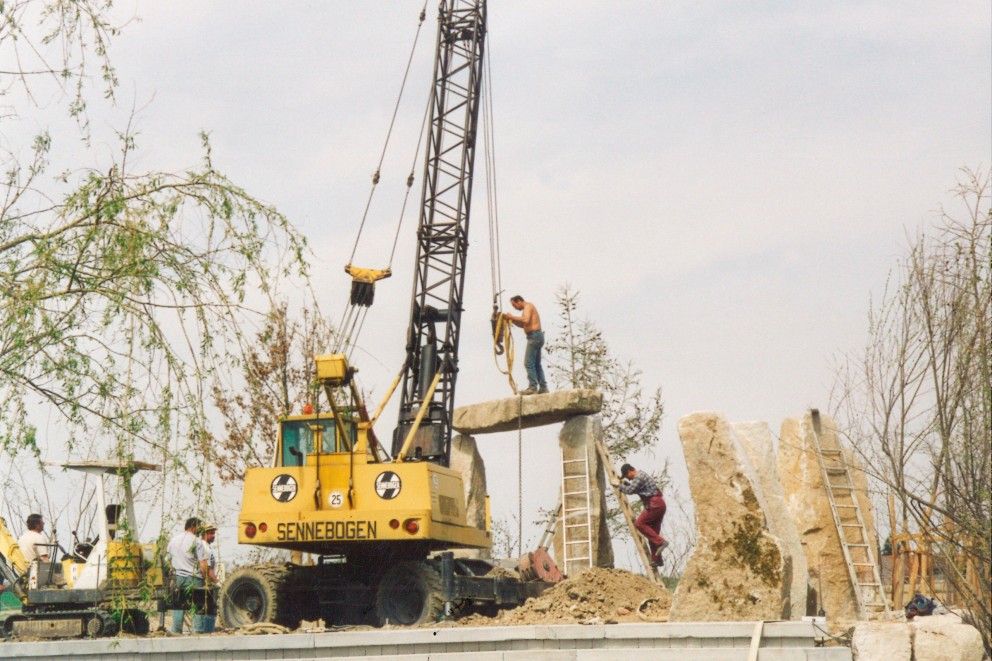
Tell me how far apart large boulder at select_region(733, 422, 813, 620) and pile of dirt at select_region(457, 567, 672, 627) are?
1319mm

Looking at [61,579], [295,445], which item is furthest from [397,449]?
[61,579]

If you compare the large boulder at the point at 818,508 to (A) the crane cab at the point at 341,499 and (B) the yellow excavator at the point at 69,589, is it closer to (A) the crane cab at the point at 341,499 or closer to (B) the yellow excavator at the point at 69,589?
(A) the crane cab at the point at 341,499

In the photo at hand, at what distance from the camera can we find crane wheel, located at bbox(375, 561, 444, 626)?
41.0ft

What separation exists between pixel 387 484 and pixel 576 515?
5453mm

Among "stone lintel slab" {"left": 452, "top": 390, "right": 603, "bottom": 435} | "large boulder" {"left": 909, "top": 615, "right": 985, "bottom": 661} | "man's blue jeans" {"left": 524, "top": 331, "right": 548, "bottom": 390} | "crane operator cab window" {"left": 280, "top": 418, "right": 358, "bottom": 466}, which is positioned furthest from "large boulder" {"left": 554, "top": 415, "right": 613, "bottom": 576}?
"large boulder" {"left": 909, "top": 615, "right": 985, "bottom": 661}

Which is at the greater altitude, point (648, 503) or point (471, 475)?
point (471, 475)

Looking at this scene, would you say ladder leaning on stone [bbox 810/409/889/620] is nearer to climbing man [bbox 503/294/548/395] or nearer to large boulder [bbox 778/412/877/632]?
large boulder [bbox 778/412/877/632]

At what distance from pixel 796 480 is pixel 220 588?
272 inches

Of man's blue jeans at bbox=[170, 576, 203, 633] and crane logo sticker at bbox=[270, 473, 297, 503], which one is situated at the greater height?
crane logo sticker at bbox=[270, 473, 297, 503]

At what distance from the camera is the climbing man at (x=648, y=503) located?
48.8ft

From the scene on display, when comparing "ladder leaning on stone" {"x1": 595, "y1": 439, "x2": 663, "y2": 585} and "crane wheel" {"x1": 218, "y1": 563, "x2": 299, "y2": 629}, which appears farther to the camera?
"ladder leaning on stone" {"x1": 595, "y1": 439, "x2": 663, "y2": 585}

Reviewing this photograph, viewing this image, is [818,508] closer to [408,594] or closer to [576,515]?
[576,515]

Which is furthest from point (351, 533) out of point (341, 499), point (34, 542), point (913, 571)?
point (913, 571)

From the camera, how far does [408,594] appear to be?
12.8m
